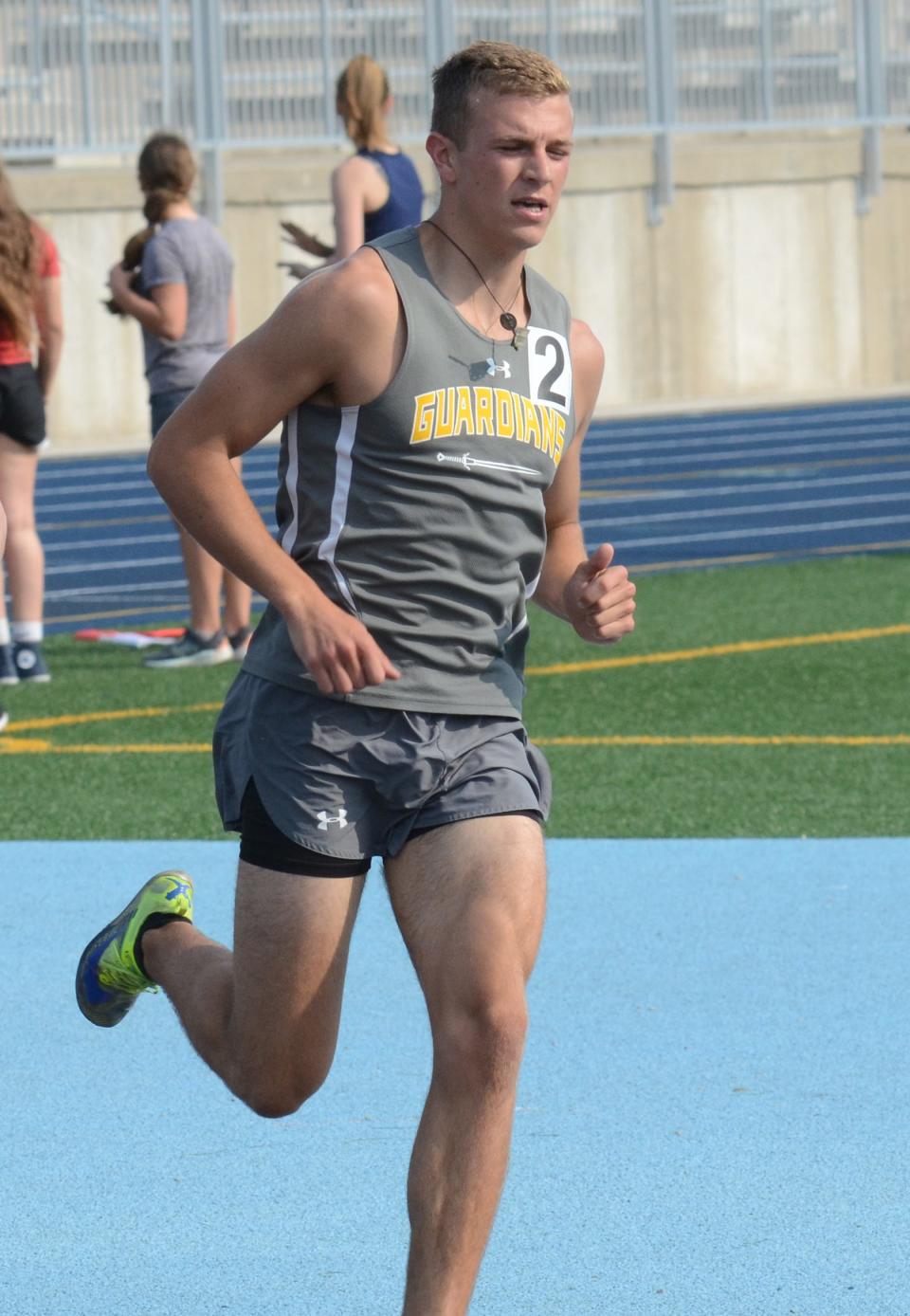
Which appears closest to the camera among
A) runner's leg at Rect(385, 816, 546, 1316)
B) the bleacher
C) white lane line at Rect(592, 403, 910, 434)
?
runner's leg at Rect(385, 816, 546, 1316)

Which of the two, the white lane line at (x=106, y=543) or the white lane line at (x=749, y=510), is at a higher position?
the white lane line at (x=106, y=543)

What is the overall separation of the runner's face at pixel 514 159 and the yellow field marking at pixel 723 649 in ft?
21.4

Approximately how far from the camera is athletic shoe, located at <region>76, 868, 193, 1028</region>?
4387 millimetres

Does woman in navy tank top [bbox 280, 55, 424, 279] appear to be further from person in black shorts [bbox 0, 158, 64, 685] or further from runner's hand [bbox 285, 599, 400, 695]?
runner's hand [bbox 285, 599, 400, 695]

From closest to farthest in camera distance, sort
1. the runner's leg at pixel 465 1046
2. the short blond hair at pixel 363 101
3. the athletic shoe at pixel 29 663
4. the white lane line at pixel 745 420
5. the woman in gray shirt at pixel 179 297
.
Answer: the runner's leg at pixel 465 1046
the short blond hair at pixel 363 101
the woman in gray shirt at pixel 179 297
the athletic shoe at pixel 29 663
the white lane line at pixel 745 420

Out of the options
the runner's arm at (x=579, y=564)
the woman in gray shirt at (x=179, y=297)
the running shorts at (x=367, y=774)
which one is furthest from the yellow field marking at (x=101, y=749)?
the running shorts at (x=367, y=774)

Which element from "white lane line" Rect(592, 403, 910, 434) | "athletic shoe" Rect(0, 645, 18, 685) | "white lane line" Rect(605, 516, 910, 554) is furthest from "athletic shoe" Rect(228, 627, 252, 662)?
→ "white lane line" Rect(592, 403, 910, 434)

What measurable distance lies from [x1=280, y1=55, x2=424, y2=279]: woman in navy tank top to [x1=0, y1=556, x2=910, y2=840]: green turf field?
1.99 m

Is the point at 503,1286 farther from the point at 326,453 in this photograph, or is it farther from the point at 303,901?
the point at 326,453

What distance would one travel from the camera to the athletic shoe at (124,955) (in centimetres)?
439

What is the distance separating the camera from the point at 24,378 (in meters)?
9.49

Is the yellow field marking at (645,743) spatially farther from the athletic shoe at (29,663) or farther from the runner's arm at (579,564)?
the runner's arm at (579,564)

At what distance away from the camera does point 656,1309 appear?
3.74 m

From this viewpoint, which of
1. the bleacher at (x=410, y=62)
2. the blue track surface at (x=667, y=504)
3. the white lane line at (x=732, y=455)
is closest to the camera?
the blue track surface at (x=667, y=504)
